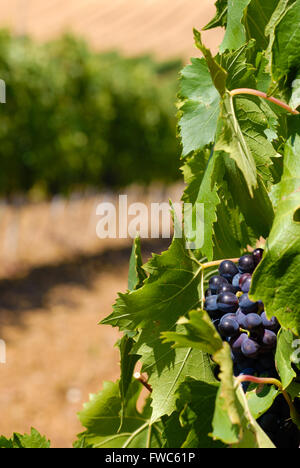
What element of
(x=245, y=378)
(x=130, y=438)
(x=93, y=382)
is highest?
(x=245, y=378)

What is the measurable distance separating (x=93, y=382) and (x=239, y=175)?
500cm

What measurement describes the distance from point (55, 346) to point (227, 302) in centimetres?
560

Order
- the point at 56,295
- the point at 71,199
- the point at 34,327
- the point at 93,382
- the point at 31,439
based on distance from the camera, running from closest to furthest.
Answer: the point at 31,439 < the point at 93,382 < the point at 34,327 < the point at 56,295 < the point at 71,199

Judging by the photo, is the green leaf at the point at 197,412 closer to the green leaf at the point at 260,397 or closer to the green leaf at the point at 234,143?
the green leaf at the point at 260,397

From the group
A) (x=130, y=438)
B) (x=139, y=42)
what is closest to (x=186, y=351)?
(x=130, y=438)

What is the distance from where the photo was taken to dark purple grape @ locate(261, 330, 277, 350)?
0.78 m

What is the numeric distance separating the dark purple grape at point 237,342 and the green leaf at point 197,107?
0.98ft

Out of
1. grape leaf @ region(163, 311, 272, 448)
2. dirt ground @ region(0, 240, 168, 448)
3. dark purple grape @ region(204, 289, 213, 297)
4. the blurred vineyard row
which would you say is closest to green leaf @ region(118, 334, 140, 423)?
dark purple grape @ region(204, 289, 213, 297)

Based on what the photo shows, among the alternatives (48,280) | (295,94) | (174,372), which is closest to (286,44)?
(295,94)

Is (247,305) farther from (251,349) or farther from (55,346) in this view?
(55,346)

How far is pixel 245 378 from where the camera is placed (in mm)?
716

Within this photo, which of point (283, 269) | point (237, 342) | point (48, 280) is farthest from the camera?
point (48, 280)

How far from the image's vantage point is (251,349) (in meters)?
0.78

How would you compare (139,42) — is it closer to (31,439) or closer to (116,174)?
(116,174)
